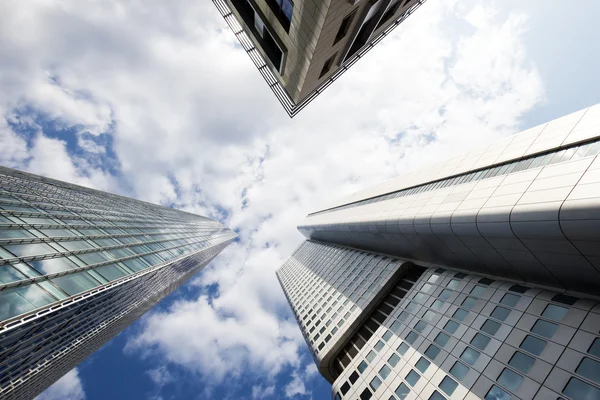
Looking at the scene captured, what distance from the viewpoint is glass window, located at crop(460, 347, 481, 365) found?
2122 cm

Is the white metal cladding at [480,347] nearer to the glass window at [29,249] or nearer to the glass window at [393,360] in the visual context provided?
the glass window at [393,360]

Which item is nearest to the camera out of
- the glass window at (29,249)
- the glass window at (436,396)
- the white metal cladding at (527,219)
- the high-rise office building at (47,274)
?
the high-rise office building at (47,274)

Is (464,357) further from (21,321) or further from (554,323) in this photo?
(21,321)

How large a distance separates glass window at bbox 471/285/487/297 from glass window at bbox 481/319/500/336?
142 inches

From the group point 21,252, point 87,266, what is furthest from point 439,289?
point 21,252

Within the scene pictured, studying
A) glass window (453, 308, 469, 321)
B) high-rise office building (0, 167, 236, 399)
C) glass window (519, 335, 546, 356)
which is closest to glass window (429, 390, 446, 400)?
glass window (453, 308, 469, 321)

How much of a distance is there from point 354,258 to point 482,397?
4730cm

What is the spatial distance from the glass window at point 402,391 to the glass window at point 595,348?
1345cm

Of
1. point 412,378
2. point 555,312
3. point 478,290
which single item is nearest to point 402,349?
point 412,378

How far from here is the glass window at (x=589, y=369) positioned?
14781mm

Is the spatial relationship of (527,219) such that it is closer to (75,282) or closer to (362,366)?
(362,366)

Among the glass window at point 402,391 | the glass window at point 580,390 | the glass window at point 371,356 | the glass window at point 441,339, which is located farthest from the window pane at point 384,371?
the glass window at point 580,390

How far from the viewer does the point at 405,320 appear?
1250 inches

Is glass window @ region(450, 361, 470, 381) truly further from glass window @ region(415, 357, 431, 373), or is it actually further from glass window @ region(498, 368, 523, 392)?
glass window @ region(498, 368, 523, 392)
